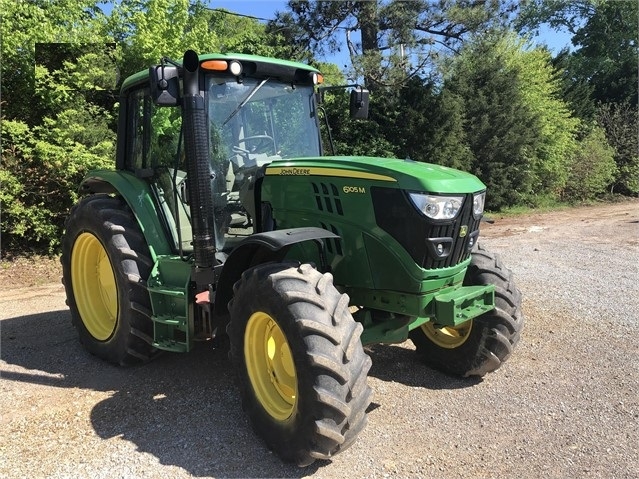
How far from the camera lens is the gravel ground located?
299 centimetres

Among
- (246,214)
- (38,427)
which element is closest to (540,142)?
(246,214)

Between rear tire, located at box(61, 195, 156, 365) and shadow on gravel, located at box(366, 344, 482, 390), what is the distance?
5.92ft

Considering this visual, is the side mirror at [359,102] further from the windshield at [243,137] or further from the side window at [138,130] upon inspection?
the side window at [138,130]

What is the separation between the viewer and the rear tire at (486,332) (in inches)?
152

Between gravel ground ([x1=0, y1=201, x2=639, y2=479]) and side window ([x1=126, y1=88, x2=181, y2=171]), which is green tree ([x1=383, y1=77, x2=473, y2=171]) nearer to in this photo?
gravel ground ([x1=0, y1=201, x2=639, y2=479])

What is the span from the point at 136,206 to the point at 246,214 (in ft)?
3.10

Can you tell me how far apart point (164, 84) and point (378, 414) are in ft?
8.32

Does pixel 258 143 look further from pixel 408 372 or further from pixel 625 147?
pixel 625 147

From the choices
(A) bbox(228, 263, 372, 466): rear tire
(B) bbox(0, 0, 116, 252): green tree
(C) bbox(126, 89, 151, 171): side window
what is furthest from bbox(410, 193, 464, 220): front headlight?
(B) bbox(0, 0, 116, 252): green tree

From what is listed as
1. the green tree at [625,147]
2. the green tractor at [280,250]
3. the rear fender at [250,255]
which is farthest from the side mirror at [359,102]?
the green tree at [625,147]

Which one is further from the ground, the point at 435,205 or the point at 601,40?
the point at 601,40

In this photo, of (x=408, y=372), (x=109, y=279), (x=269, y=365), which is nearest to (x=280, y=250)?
(x=269, y=365)

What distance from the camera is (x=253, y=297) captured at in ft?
10.1

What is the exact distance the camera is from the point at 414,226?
317cm
